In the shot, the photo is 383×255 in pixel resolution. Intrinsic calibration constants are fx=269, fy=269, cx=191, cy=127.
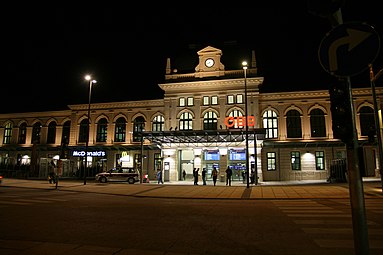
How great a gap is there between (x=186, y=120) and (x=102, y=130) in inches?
524

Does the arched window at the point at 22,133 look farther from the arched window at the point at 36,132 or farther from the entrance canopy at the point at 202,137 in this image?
the entrance canopy at the point at 202,137

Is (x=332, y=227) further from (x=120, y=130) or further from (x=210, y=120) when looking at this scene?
(x=120, y=130)

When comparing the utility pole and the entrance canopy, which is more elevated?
the entrance canopy

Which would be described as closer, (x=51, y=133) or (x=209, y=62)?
(x=209, y=62)

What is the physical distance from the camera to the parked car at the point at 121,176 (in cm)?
2981

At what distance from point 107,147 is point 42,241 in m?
32.2

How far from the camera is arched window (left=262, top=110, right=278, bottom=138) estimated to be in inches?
1383

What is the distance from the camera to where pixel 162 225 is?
8.92 m

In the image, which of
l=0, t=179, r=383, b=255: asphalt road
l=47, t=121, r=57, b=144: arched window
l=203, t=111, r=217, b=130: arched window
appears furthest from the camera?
l=47, t=121, r=57, b=144: arched window

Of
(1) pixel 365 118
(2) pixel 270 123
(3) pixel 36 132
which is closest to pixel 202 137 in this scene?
(2) pixel 270 123

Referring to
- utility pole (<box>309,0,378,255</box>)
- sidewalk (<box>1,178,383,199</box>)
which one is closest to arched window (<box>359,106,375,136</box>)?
sidewalk (<box>1,178,383,199</box>)

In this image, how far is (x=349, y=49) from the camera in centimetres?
405

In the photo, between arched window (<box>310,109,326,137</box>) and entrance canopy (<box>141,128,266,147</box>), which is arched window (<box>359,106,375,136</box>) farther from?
entrance canopy (<box>141,128,266,147</box>)

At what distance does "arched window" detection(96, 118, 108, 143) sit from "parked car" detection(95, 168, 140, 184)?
1058 centimetres
